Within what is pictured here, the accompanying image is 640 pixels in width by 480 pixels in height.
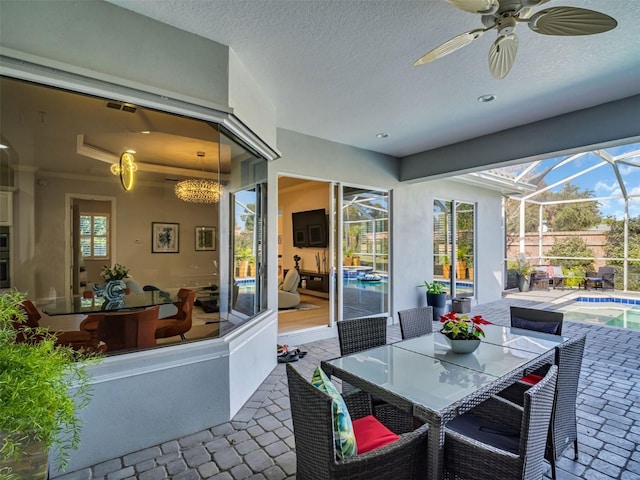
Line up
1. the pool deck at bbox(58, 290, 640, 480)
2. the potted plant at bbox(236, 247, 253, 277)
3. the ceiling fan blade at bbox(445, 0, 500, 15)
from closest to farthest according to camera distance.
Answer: the ceiling fan blade at bbox(445, 0, 500, 15) → the pool deck at bbox(58, 290, 640, 480) → the potted plant at bbox(236, 247, 253, 277)

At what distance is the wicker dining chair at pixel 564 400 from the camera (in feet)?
6.59

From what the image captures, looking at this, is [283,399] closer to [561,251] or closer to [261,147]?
[261,147]

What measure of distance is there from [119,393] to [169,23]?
2.68 m

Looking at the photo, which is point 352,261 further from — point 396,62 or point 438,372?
point 438,372

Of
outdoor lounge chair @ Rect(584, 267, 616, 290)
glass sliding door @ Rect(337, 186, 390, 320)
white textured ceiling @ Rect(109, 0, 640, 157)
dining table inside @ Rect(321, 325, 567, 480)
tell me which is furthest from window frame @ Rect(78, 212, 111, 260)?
outdoor lounge chair @ Rect(584, 267, 616, 290)

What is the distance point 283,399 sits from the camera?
3191 millimetres

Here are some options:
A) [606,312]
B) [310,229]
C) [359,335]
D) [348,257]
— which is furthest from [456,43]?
[606,312]

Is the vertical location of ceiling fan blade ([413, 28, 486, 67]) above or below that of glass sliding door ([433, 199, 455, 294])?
above

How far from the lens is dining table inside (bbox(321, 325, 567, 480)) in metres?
1.58

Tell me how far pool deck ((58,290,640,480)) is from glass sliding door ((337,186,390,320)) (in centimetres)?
211

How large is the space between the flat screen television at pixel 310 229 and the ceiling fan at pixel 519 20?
5.74 m

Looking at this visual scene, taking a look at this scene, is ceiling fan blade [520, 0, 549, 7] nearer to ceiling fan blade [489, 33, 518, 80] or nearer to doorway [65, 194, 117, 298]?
ceiling fan blade [489, 33, 518, 80]

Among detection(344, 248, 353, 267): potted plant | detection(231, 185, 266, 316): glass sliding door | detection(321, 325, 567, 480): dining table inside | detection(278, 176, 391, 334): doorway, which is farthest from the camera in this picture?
detection(344, 248, 353, 267): potted plant

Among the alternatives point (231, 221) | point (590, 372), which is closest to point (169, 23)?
point (231, 221)
